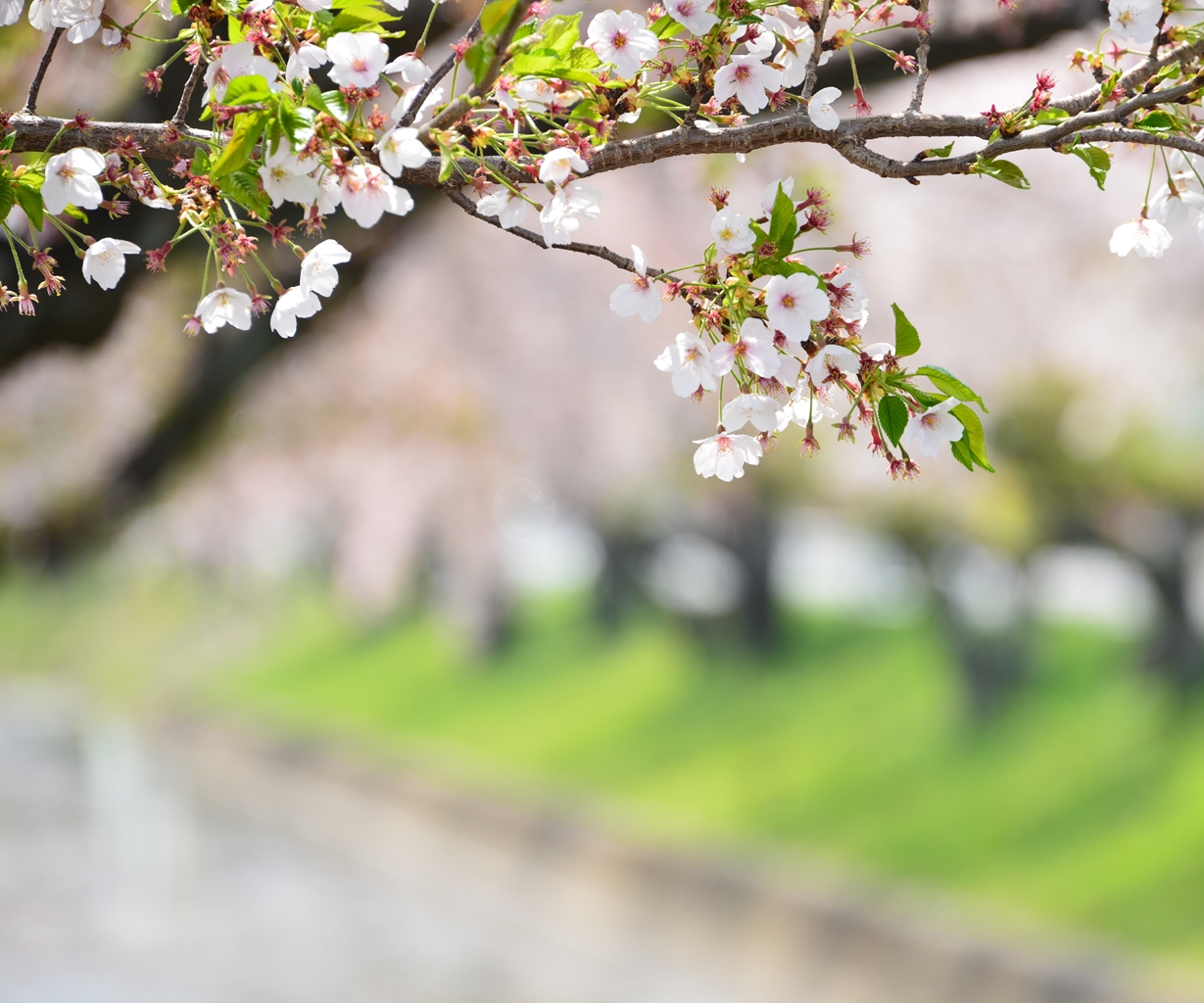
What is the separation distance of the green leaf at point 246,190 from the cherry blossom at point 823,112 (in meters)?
0.46

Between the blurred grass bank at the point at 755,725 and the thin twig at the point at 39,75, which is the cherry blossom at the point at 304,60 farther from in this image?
the blurred grass bank at the point at 755,725

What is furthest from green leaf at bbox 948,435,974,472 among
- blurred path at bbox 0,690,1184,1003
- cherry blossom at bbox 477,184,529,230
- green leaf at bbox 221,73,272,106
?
blurred path at bbox 0,690,1184,1003

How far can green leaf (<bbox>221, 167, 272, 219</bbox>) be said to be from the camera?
1.10 meters

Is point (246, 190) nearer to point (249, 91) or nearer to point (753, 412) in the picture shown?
point (249, 91)

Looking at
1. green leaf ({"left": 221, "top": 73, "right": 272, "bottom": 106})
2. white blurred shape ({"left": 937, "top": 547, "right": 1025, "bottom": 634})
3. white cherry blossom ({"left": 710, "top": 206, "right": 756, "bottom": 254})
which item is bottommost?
green leaf ({"left": 221, "top": 73, "right": 272, "bottom": 106})

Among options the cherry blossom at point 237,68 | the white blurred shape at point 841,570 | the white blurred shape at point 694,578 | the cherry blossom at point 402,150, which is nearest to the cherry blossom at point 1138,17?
the cherry blossom at point 402,150

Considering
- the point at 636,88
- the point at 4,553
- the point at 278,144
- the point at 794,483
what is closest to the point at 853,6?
the point at 636,88

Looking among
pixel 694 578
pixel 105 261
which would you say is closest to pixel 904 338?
pixel 105 261

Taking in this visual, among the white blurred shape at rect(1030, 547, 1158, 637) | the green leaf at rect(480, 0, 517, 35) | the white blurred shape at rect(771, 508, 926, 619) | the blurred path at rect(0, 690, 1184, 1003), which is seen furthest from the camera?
the white blurred shape at rect(771, 508, 926, 619)

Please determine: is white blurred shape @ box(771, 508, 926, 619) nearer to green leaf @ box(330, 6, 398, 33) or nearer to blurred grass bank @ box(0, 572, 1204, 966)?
blurred grass bank @ box(0, 572, 1204, 966)

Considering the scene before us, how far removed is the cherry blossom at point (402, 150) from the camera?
1009 millimetres

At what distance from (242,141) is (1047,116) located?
659 mm

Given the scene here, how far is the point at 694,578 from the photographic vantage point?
16.0m

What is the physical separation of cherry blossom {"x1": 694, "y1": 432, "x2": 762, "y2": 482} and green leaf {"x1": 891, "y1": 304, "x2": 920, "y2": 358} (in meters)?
0.14
